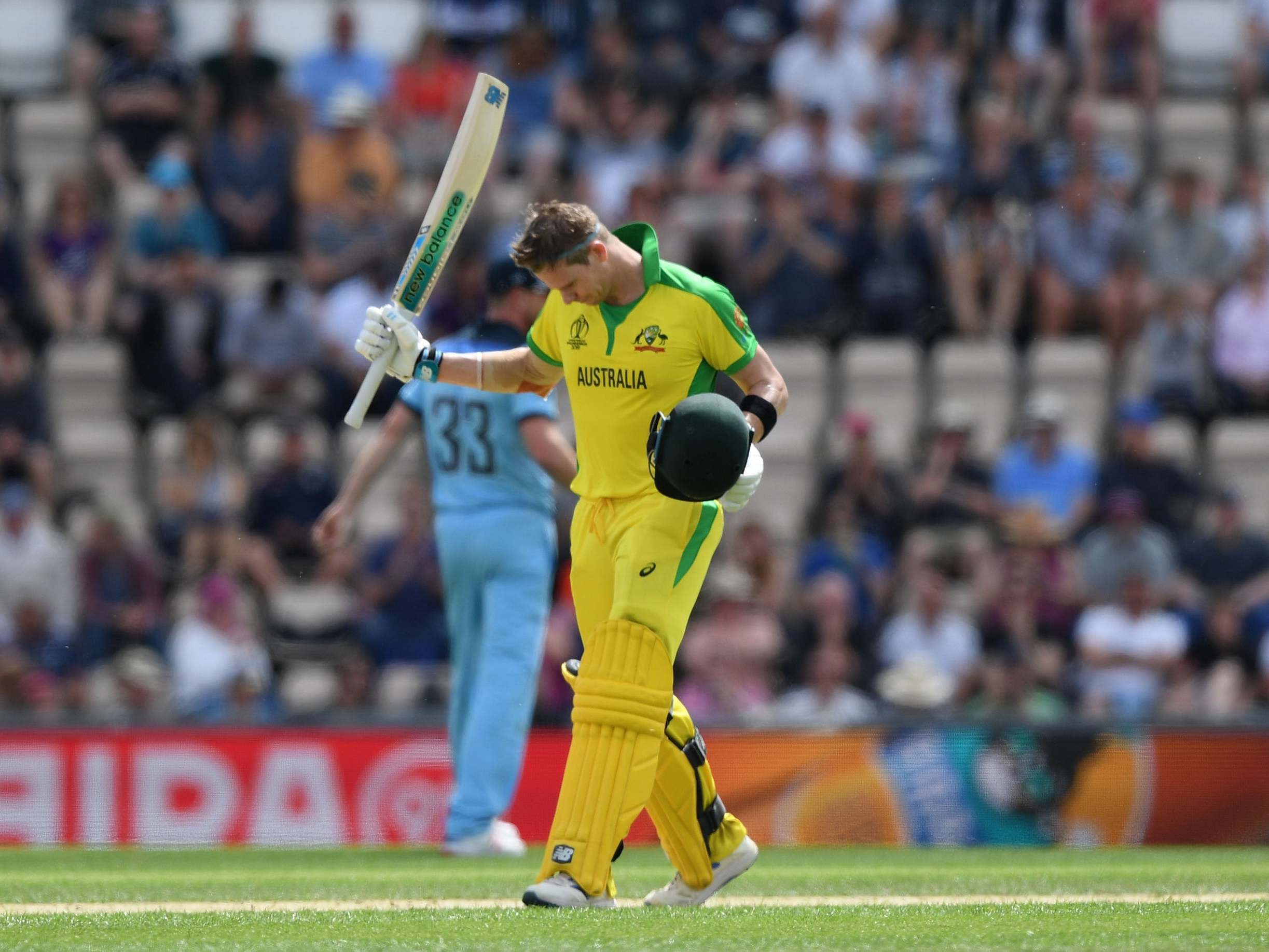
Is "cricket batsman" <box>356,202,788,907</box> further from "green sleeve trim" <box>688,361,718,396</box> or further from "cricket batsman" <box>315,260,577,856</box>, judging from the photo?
"cricket batsman" <box>315,260,577,856</box>

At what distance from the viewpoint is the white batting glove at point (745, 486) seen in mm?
5738

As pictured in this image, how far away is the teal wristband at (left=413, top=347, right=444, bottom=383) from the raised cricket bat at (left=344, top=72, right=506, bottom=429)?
0.16m

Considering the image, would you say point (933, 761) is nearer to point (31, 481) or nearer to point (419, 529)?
point (419, 529)

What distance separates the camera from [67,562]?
1219 cm

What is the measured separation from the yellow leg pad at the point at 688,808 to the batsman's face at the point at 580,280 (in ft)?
4.03

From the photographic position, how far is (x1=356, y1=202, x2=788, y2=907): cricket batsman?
5.78 metres

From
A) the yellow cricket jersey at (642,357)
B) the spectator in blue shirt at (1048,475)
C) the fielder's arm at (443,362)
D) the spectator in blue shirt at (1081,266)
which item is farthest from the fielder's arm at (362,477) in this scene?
the spectator in blue shirt at (1081,266)

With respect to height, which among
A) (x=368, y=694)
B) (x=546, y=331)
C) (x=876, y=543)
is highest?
(x=546, y=331)

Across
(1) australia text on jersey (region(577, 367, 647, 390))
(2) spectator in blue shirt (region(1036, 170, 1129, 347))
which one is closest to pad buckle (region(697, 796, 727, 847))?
(1) australia text on jersey (region(577, 367, 647, 390))

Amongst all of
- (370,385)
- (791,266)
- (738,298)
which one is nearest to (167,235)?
(738,298)

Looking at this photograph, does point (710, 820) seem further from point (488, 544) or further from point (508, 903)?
point (488, 544)

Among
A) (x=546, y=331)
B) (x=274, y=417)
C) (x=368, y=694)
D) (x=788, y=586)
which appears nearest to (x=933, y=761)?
(x=788, y=586)

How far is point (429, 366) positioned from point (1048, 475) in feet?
23.3

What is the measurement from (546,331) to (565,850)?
1589 millimetres
